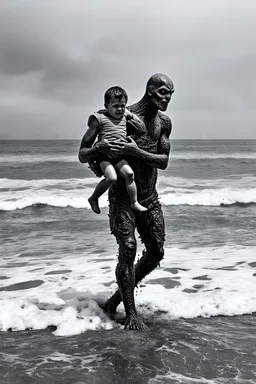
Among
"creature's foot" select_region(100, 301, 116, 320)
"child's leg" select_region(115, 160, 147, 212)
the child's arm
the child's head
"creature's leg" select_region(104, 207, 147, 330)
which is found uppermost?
the child's head

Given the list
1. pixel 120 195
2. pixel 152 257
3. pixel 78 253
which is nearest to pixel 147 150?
pixel 120 195

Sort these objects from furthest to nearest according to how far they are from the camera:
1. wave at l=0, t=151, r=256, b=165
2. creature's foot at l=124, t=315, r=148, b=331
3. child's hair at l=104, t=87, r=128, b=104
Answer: wave at l=0, t=151, r=256, b=165, creature's foot at l=124, t=315, r=148, b=331, child's hair at l=104, t=87, r=128, b=104

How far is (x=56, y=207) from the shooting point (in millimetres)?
16125

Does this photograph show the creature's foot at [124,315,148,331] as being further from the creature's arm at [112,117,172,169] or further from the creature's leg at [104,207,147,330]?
the creature's arm at [112,117,172,169]

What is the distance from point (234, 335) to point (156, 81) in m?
2.37

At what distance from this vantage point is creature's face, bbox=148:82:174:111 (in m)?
4.43

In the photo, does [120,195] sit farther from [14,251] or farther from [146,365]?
[14,251]

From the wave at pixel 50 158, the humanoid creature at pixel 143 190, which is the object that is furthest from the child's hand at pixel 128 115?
the wave at pixel 50 158

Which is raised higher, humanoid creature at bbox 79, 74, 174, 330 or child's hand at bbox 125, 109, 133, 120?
child's hand at bbox 125, 109, 133, 120

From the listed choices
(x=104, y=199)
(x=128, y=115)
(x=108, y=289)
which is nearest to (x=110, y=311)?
(x=108, y=289)

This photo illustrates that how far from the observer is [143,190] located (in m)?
4.66

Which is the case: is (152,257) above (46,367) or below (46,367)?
above

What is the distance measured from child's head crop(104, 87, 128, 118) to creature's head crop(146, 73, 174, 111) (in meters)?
0.40

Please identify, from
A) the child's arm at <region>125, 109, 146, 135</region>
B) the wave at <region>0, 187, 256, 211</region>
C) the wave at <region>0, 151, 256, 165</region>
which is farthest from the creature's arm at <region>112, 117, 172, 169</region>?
the wave at <region>0, 151, 256, 165</region>
